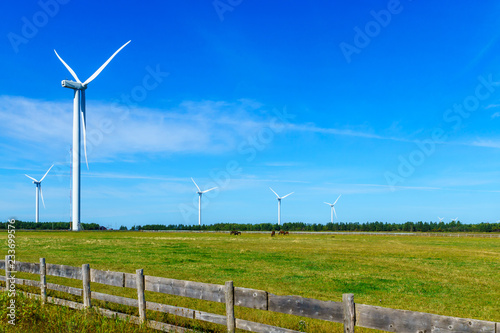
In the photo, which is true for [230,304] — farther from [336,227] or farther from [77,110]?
[336,227]

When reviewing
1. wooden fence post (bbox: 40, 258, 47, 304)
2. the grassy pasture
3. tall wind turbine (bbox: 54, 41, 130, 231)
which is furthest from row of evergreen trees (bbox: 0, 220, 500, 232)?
wooden fence post (bbox: 40, 258, 47, 304)

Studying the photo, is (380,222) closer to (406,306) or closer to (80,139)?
(80,139)

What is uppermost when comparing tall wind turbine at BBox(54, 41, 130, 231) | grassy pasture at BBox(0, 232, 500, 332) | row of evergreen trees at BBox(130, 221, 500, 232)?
tall wind turbine at BBox(54, 41, 130, 231)

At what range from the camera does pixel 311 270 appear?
28.9 meters

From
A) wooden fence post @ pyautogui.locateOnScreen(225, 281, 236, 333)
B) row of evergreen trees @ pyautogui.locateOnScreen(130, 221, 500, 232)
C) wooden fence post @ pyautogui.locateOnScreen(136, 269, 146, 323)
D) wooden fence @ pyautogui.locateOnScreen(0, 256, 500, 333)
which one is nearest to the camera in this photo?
wooden fence @ pyautogui.locateOnScreen(0, 256, 500, 333)

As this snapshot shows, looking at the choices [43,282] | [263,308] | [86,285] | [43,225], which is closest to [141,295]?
[86,285]

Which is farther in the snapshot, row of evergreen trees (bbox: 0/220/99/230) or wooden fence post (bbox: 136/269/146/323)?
row of evergreen trees (bbox: 0/220/99/230)

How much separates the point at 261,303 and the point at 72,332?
18.1ft

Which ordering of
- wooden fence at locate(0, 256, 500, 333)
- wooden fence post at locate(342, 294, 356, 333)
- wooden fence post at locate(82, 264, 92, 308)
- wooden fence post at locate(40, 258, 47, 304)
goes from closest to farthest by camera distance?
1. wooden fence at locate(0, 256, 500, 333)
2. wooden fence post at locate(342, 294, 356, 333)
3. wooden fence post at locate(82, 264, 92, 308)
4. wooden fence post at locate(40, 258, 47, 304)

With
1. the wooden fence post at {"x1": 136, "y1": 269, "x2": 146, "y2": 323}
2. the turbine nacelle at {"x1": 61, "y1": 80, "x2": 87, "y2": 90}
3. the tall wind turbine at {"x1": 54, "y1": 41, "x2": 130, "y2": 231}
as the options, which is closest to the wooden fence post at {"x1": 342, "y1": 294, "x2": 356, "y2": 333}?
the wooden fence post at {"x1": 136, "y1": 269, "x2": 146, "y2": 323}

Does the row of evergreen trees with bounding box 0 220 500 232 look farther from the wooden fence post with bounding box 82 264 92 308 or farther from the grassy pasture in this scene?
the wooden fence post with bounding box 82 264 92 308

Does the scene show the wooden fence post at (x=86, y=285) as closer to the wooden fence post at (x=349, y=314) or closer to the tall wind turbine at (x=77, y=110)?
the wooden fence post at (x=349, y=314)

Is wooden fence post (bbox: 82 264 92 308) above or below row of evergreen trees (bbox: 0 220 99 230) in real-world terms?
above

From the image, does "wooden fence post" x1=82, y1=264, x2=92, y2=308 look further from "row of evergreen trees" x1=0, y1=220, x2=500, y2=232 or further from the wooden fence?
"row of evergreen trees" x1=0, y1=220, x2=500, y2=232
